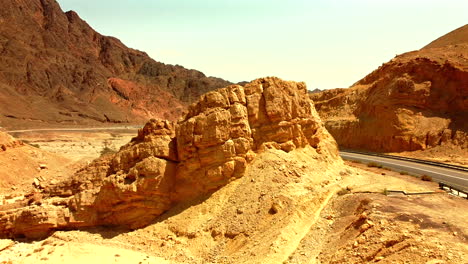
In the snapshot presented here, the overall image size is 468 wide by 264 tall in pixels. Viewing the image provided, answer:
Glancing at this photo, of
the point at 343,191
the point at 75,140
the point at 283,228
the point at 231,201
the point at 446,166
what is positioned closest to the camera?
the point at 283,228

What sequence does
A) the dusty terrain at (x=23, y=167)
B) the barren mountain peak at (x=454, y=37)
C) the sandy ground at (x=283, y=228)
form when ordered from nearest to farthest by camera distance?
the sandy ground at (x=283, y=228), the dusty terrain at (x=23, y=167), the barren mountain peak at (x=454, y=37)

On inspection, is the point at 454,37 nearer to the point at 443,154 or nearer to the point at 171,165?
the point at 443,154

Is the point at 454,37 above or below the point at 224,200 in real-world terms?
above

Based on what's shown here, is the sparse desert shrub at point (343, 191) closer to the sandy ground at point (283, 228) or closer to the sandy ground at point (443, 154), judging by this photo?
the sandy ground at point (283, 228)

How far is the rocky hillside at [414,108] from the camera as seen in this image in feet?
115

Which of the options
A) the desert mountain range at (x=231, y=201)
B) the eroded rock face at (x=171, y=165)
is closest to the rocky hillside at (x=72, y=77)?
the eroded rock face at (x=171, y=165)

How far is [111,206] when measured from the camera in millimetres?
17188

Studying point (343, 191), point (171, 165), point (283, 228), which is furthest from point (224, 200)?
point (343, 191)

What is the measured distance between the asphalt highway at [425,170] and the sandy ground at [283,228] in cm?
655

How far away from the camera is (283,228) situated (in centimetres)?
1433

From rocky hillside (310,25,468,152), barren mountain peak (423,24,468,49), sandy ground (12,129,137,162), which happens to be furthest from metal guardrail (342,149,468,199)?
barren mountain peak (423,24,468,49)

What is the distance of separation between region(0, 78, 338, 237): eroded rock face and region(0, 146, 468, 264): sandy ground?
0.58 m

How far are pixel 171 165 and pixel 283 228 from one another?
5738 mm

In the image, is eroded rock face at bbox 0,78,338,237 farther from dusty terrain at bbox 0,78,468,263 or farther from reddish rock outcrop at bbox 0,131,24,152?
reddish rock outcrop at bbox 0,131,24,152
